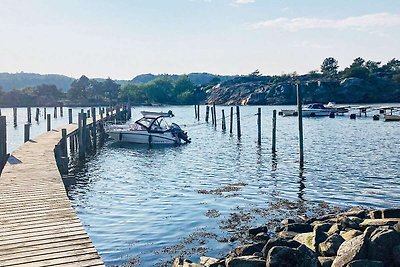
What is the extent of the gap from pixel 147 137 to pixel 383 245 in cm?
3247

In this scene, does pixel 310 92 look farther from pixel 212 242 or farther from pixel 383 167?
pixel 212 242

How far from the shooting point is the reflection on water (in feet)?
47.0

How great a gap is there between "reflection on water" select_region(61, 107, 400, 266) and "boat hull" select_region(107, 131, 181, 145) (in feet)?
7.24

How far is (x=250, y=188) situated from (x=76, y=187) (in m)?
8.07

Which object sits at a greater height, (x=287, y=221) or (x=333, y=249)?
(x=333, y=249)

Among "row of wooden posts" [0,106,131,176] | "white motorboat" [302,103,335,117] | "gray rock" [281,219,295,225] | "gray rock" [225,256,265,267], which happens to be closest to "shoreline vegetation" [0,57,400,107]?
"white motorboat" [302,103,335,117]

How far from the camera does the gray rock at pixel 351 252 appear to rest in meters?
9.83

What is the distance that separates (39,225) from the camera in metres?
10.5

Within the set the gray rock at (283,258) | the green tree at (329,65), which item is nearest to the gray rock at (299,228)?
the gray rock at (283,258)

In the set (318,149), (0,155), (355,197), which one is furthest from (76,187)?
(318,149)

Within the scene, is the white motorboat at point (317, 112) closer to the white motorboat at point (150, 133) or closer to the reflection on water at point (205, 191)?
the reflection on water at point (205, 191)

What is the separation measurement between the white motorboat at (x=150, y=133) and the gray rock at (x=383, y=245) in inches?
1244

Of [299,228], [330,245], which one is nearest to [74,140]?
[299,228]

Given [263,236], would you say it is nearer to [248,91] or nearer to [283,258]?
[283,258]
